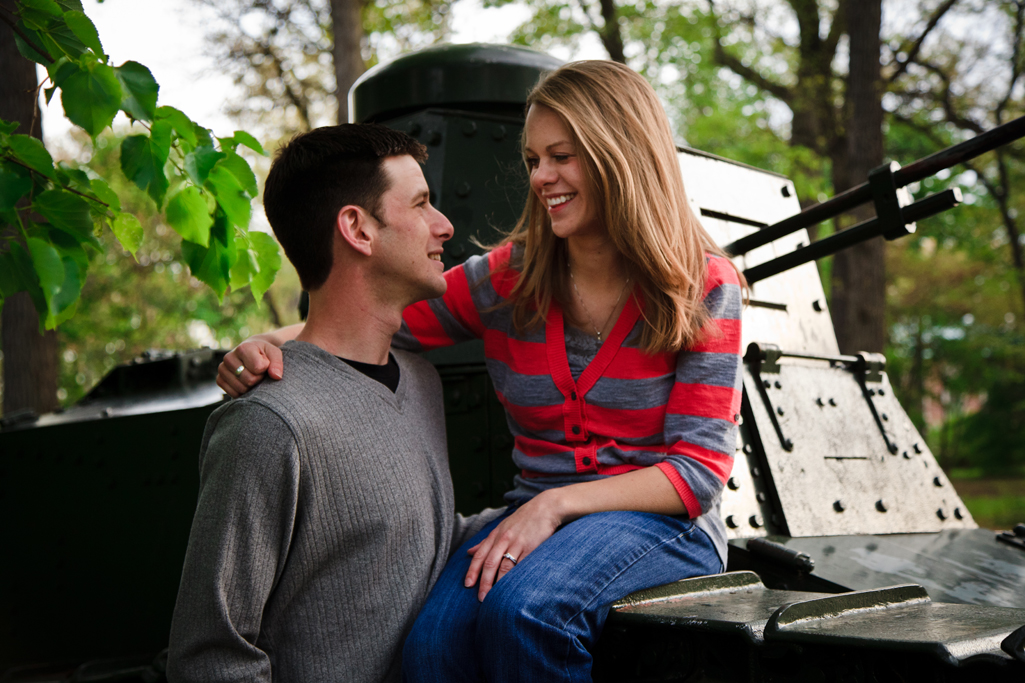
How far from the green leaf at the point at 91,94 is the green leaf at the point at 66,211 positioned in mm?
304

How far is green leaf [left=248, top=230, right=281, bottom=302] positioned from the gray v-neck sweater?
326 millimetres

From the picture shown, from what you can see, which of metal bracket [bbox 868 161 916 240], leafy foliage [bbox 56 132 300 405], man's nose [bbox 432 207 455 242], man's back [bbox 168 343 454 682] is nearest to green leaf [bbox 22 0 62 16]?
man's back [bbox 168 343 454 682]

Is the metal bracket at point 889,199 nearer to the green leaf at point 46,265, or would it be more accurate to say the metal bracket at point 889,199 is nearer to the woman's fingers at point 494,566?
the woman's fingers at point 494,566

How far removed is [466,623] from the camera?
6.26 feet

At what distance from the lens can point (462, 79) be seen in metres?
3.39

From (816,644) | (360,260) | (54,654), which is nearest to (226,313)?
(54,654)

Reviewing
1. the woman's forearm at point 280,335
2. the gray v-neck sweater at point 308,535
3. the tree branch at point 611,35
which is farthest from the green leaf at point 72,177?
the tree branch at point 611,35

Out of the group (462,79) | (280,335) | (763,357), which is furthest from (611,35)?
(280,335)

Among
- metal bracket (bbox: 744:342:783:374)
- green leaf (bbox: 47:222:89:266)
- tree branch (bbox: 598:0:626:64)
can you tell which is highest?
tree branch (bbox: 598:0:626:64)

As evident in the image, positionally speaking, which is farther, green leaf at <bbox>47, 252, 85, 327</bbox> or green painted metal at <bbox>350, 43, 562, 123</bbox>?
green painted metal at <bbox>350, 43, 562, 123</bbox>

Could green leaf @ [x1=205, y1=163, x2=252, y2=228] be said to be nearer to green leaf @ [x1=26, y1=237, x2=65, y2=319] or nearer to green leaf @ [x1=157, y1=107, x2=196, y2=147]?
green leaf @ [x1=157, y1=107, x2=196, y2=147]

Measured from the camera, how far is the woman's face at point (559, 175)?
2.23 metres

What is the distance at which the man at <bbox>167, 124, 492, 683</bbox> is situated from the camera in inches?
71.8

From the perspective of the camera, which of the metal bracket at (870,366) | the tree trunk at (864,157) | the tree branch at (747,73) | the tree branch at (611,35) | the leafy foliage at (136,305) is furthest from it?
the leafy foliage at (136,305)
